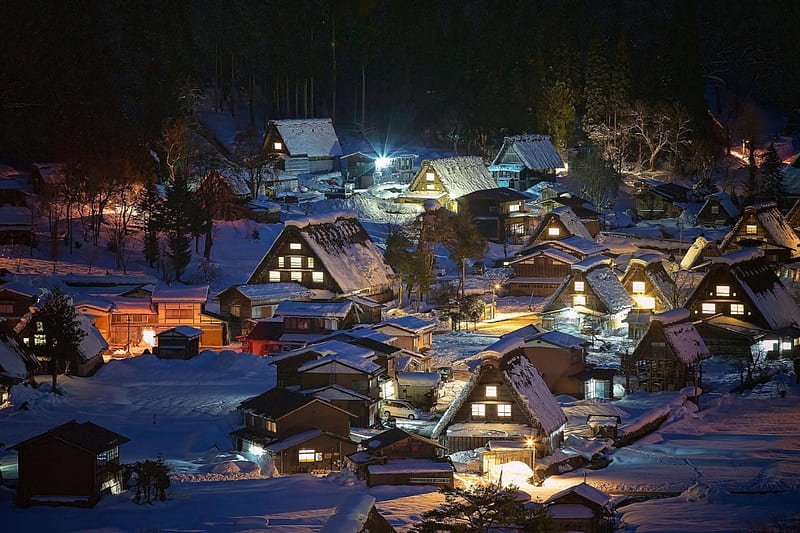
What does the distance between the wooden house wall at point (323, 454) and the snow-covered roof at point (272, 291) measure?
44.1 ft

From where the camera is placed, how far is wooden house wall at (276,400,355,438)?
95.9 ft

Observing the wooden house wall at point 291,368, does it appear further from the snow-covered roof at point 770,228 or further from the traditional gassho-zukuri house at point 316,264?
the snow-covered roof at point 770,228

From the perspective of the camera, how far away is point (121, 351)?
39844mm

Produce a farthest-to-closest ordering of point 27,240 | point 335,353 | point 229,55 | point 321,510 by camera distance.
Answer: point 229,55 → point 27,240 → point 335,353 → point 321,510

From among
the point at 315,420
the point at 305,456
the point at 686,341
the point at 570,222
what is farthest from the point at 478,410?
the point at 570,222

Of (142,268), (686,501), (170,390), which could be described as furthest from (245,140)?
(686,501)

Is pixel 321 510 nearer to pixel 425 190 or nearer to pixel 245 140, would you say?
pixel 425 190

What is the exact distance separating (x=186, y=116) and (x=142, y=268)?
47.7 feet

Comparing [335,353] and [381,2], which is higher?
[381,2]

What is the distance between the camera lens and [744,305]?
3916 centimetres

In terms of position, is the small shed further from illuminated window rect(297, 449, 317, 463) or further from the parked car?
illuminated window rect(297, 449, 317, 463)

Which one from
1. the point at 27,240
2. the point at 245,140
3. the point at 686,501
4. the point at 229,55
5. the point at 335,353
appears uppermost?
the point at 229,55

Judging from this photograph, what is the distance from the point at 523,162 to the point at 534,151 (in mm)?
1033

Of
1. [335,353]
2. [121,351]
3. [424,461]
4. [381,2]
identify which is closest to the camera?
[424,461]
